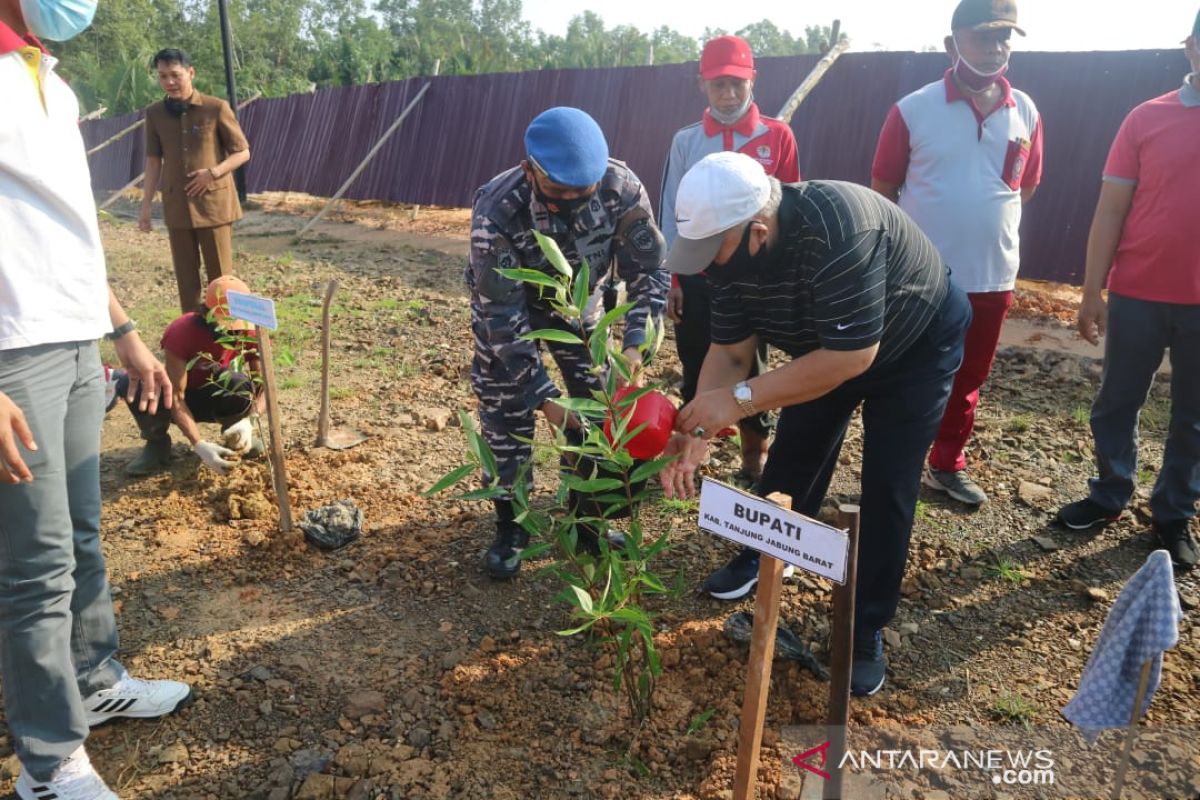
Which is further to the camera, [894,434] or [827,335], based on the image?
[894,434]

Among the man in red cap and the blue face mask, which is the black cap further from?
the blue face mask

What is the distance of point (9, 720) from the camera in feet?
5.53

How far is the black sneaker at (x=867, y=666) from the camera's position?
2172mm

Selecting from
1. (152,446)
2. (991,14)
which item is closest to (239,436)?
(152,446)

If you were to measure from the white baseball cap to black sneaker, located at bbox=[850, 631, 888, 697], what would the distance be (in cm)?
121

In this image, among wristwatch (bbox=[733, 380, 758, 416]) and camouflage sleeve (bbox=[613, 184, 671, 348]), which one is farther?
camouflage sleeve (bbox=[613, 184, 671, 348])

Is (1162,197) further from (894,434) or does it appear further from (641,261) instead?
(641,261)

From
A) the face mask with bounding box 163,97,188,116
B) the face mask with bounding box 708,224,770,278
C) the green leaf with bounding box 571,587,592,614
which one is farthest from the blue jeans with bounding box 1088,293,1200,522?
the face mask with bounding box 163,97,188,116

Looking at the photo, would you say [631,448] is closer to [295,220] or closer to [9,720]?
[9,720]

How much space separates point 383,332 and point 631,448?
4044mm

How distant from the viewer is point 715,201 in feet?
5.34

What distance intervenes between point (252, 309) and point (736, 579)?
187 cm

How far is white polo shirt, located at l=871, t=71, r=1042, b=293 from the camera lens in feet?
9.14

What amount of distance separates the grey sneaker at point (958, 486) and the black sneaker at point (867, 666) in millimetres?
1205
